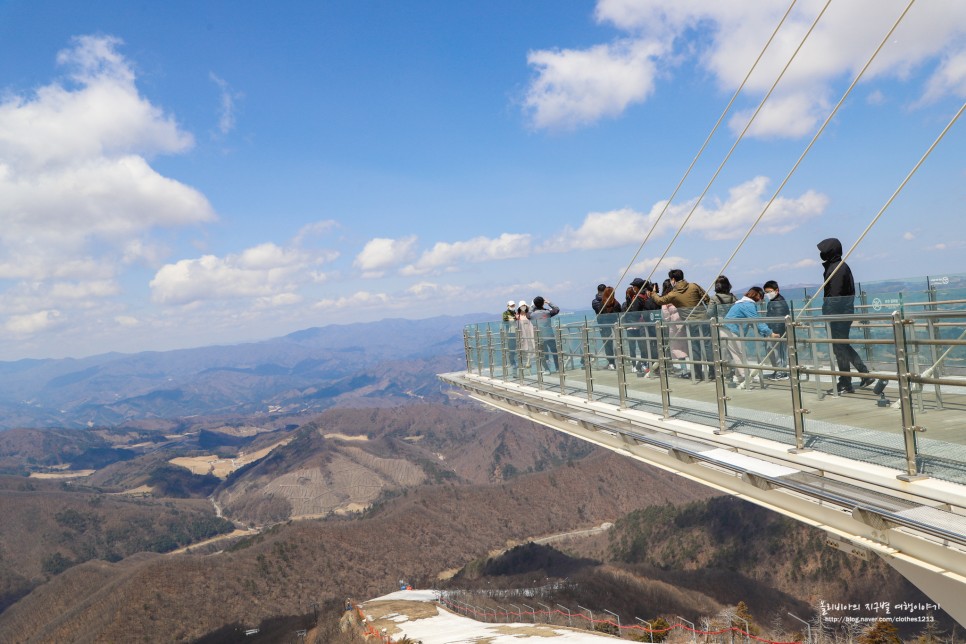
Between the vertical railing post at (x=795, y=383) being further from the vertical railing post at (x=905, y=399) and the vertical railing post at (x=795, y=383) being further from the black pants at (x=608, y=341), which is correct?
the black pants at (x=608, y=341)

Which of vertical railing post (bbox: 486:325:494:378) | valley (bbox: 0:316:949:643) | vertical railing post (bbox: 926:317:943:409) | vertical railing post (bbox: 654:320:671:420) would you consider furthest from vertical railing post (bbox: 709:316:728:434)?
valley (bbox: 0:316:949:643)

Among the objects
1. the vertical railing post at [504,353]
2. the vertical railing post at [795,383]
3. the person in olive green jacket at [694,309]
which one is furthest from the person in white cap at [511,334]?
the vertical railing post at [795,383]

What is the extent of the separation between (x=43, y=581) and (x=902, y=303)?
13042 centimetres

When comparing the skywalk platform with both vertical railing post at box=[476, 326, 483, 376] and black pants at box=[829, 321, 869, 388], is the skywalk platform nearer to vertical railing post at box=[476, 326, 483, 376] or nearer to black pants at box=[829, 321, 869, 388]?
black pants at box=[829, 321, 869, 388]

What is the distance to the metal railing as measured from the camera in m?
5.55

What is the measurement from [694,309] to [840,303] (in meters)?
2.48

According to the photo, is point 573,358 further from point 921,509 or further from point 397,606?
point 397,606

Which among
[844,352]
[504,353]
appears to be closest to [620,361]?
[844,352]

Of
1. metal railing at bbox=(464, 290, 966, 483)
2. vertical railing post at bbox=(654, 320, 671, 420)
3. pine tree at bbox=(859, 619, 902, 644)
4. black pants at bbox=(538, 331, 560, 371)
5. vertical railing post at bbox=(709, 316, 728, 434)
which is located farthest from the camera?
pine tree at bbox=(859, 619, 902, 644)

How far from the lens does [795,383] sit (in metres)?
6.95

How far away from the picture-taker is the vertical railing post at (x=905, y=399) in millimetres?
5480

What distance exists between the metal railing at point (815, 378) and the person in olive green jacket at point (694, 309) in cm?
3

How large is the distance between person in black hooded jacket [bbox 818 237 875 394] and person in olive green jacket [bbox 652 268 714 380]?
148 centimetres

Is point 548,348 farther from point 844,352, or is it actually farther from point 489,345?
point 844,352
